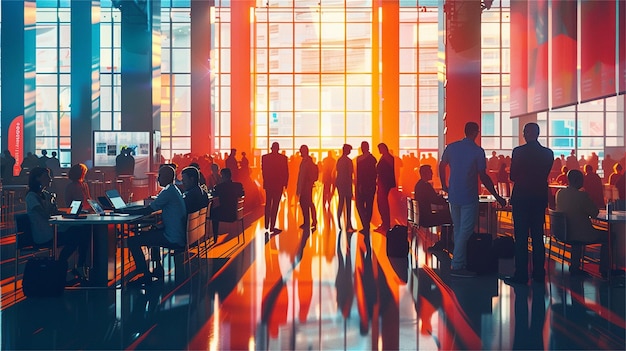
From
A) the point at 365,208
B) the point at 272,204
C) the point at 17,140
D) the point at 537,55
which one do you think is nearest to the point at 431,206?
the point at 365,208

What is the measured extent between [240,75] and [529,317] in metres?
27.1

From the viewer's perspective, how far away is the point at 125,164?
18.5m

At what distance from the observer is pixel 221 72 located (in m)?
37.9

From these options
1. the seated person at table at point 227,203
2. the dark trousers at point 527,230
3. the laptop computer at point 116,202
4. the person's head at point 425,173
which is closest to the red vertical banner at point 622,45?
the person's head at point 425,173

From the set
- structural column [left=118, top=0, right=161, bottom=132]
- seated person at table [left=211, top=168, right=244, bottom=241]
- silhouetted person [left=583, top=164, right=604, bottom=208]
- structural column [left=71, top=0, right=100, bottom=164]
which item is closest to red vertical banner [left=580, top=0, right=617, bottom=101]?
silhouetted person [left=583, top=164, right=604, bottom=208]

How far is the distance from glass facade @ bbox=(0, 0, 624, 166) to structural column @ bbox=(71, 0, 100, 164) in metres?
14.8

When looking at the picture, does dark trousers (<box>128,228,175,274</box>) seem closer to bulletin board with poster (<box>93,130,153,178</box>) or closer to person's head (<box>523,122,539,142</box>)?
person's head (<box>523,122,539,142</box>)

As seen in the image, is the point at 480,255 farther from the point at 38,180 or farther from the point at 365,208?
the point at 365,208

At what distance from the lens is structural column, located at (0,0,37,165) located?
21094 millimetres

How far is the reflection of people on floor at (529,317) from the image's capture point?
17.0 feet

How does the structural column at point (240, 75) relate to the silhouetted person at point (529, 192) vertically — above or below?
above

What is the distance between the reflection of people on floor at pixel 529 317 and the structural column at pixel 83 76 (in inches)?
634

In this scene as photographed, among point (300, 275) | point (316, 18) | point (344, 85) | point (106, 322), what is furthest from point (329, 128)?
point (106, 322)

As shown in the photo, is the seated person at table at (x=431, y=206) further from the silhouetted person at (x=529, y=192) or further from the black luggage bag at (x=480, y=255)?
the silhouetted person at (x=529, y=192)
